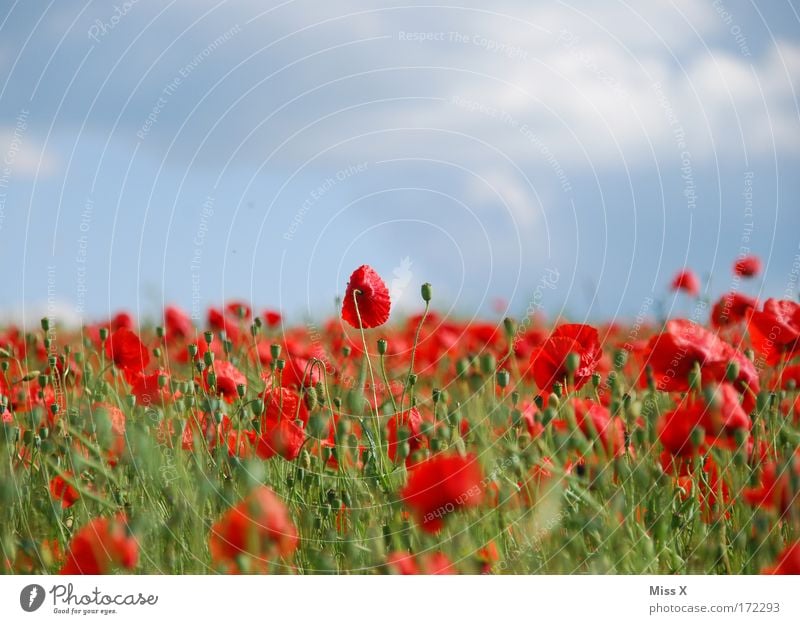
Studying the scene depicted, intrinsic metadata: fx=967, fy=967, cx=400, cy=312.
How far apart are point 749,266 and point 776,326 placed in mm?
302

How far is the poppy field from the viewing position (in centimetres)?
121

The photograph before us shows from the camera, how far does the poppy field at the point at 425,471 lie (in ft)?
3.97

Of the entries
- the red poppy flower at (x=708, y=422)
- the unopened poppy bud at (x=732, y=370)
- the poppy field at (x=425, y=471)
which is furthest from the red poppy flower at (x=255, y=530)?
the unopened poppy bud at (x=732, y=370)

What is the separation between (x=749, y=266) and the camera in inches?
66.1

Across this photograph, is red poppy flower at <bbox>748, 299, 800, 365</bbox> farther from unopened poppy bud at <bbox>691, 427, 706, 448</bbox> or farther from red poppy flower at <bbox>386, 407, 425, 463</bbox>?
red poppy flower at <bbox>386, 407, 425, 463</bbox>

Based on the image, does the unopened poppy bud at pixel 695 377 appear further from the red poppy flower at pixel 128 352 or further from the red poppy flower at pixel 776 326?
the red poppy flower at pixel 128 352

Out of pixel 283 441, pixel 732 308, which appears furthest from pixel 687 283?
pixel 283 441

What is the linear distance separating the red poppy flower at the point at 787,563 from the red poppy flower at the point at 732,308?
0.48 m

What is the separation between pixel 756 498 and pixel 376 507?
0.50 m

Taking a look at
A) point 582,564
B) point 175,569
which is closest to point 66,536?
point 175,569

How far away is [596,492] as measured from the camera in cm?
128

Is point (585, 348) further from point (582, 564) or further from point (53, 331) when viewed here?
point (53, 331)

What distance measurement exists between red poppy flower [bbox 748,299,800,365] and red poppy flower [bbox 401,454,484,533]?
1.75 ft

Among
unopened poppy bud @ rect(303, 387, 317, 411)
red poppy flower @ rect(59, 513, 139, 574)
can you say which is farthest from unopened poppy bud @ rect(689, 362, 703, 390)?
red poppy flower @ rect(59, 513, 139, 574)
